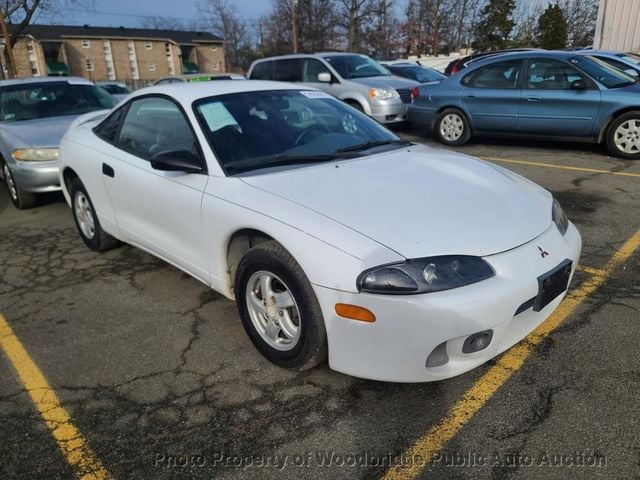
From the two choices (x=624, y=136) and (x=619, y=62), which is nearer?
(x=624, y=136)

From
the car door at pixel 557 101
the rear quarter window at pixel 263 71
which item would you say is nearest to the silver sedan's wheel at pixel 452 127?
the car door at pixel 557 101

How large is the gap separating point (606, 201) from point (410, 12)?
52059mm

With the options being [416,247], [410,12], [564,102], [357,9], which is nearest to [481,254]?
[416,247]

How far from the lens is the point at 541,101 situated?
7.78m

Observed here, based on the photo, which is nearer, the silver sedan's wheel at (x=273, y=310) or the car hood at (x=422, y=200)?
the car hood at (x=422, y=200)

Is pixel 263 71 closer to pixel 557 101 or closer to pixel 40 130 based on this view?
pixel 40 130

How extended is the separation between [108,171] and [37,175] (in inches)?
98.1

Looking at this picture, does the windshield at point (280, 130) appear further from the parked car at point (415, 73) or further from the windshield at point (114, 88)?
the windshield at point (114, 88)

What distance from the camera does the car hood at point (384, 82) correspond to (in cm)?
1025

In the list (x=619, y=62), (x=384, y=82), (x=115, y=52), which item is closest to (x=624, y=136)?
(x=619, y=62)

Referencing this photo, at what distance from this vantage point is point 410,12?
51969 mm

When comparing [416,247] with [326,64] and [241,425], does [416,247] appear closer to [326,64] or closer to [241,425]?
[241,425]

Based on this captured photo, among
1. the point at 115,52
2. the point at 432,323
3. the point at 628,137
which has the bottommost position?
the point at 628,137

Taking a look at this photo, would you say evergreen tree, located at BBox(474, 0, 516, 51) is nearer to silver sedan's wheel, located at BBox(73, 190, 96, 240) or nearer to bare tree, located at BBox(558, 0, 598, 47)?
bare tree, located at BBox(558, 0, 598, 47)
